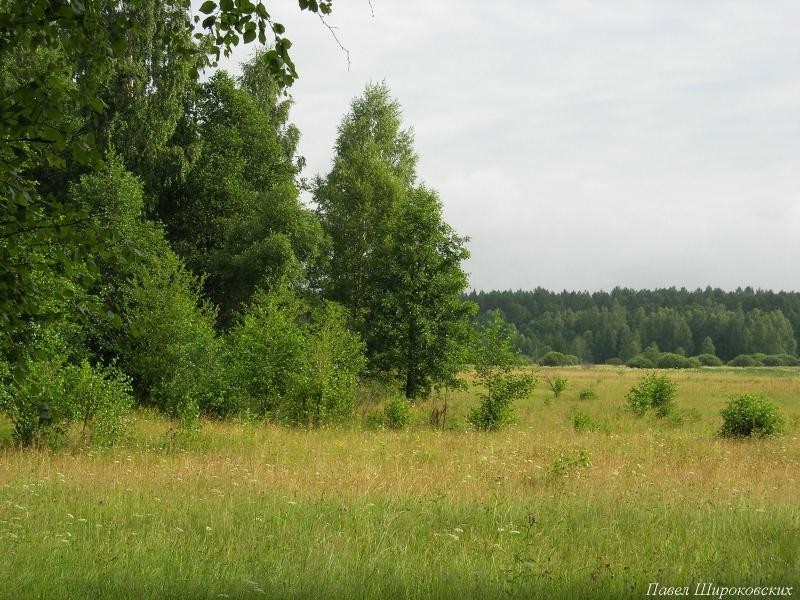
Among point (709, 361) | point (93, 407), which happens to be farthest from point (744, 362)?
point (93, 407)

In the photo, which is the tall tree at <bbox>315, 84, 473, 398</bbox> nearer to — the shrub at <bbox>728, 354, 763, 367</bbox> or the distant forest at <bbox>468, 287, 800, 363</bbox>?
the shrub at <bbox>728, 354, 763, 367</bbox>

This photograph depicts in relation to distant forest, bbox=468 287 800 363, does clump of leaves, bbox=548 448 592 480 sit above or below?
below

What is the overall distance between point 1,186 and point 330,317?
17.6 metres

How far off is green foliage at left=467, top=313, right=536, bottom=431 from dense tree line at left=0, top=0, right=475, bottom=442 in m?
4.02

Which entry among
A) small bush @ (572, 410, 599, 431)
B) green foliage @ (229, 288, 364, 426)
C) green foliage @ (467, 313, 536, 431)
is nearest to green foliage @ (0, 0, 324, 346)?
green foliage @ (229, 288, 364, 426)

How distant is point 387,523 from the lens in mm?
6988

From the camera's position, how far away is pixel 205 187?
29094 millimetres

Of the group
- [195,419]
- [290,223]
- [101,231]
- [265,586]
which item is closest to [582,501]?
[265,586]

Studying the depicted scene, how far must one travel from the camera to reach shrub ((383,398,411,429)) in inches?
798

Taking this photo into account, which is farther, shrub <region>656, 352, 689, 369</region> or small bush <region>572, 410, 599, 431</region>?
shrub <region>656, 352, 689, 369</region>

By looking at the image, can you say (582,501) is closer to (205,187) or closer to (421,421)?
(421,421)

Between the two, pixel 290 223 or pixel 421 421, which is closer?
pixel 421 421

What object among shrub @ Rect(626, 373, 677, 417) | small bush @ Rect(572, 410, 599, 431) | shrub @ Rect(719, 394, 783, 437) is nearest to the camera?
shrub @ Rect(719, 394, 783, 437)

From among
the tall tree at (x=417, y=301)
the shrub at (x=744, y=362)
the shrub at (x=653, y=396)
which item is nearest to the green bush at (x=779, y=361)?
the shrub at (x=744, y=362)
